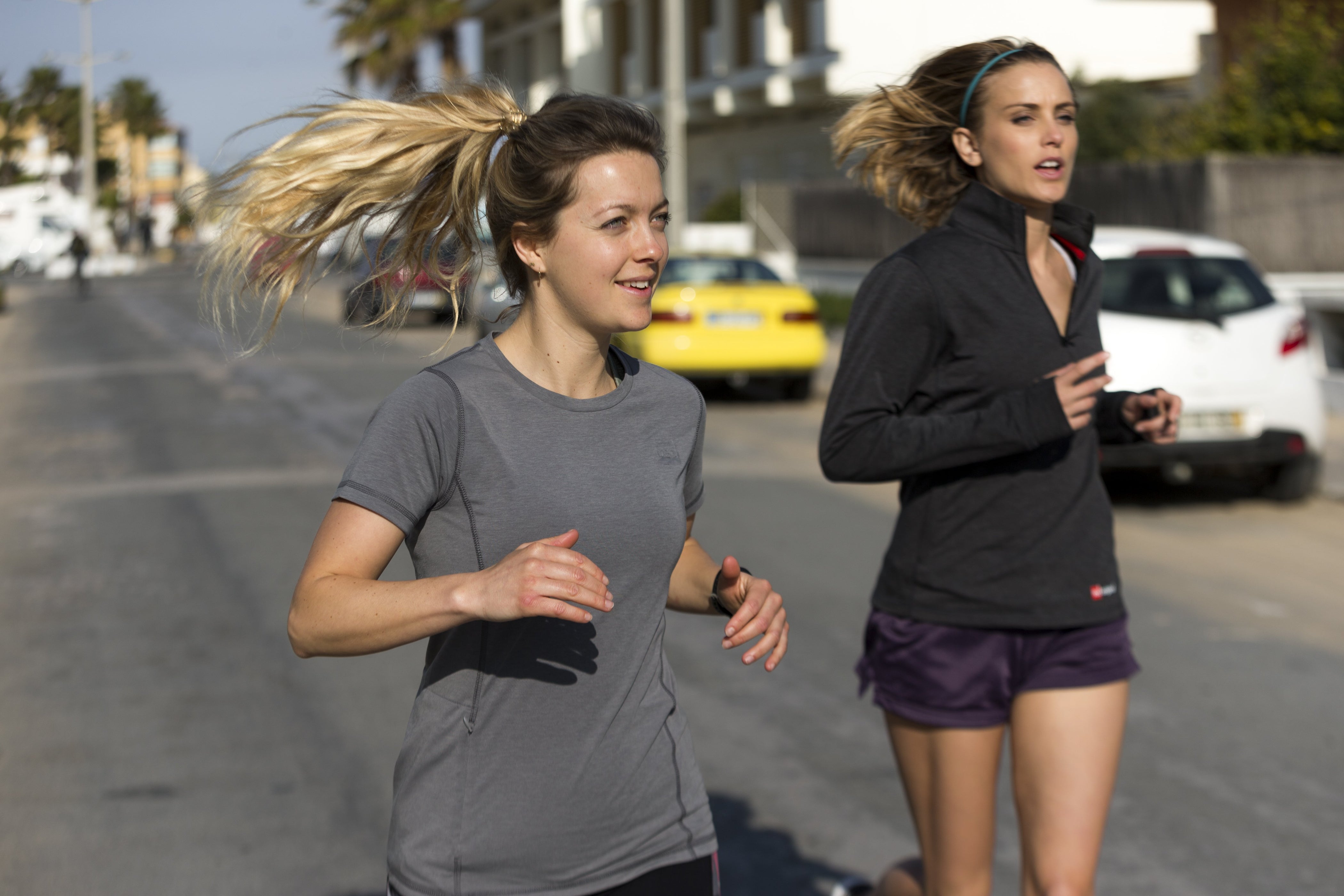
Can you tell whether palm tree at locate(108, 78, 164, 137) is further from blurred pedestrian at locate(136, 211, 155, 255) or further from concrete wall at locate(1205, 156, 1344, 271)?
concrete wall at locate(1205, 156, 1344, 271)

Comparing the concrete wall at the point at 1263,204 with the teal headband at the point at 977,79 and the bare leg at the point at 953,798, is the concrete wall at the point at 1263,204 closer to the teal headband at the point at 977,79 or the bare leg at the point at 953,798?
the teal headband at the point at 977,79

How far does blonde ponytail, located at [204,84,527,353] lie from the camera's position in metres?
2.56

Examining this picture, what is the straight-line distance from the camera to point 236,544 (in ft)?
28.0

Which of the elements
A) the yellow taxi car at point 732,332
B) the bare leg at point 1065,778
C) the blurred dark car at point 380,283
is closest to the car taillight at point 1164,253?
the yellow taxi car at point 732,332

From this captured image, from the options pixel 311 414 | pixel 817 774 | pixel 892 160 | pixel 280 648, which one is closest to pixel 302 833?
pixel 817 774

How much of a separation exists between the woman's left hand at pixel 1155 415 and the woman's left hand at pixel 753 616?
1.06m

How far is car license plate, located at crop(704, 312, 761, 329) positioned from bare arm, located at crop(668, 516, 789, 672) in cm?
1172

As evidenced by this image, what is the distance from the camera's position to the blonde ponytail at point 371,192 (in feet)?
8.39

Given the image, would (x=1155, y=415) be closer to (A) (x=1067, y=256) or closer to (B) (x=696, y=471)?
(A) (x=1067, y=256)

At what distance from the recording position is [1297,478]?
30.9 ft

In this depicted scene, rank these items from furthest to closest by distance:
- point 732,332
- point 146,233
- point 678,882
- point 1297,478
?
point 146,233 → point 732,332 → point 1297,478 → point 678,882

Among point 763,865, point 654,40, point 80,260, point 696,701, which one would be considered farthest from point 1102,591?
point 80,260

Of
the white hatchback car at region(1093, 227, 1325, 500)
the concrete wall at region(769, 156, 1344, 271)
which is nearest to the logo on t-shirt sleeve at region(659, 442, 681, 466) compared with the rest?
the white hatchback car at region(1093, 227, 1325, 500)

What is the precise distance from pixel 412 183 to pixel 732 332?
11872 millimetres
